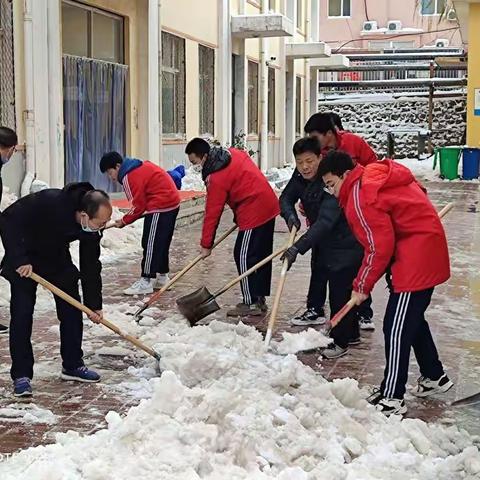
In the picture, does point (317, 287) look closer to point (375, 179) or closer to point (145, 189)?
point (145, 189)

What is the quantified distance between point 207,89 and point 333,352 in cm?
1357

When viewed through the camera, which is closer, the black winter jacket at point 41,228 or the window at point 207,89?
the black winter jacket at point 41,228

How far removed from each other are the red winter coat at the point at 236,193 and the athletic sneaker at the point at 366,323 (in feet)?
3.89

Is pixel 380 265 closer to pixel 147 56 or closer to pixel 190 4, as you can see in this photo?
pixel 147 56

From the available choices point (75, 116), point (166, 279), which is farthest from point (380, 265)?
point (75, 116)

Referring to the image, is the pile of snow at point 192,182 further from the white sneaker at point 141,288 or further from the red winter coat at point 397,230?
Answer: the red winter coat at point 397,230

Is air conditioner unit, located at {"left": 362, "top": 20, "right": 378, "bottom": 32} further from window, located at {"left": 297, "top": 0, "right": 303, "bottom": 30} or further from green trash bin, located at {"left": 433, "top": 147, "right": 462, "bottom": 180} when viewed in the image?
green trash bin, located at {"left": 433, "top": 147, "right": 462, "bottom": 180}

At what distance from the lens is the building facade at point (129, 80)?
10961 mm

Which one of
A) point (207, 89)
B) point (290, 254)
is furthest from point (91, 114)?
point (290, 254)

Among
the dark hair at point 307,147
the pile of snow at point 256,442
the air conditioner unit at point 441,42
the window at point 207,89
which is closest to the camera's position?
the pile of snow at point 256,442

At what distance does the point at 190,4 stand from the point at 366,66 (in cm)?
1862

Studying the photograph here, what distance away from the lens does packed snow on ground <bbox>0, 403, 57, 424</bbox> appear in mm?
4690

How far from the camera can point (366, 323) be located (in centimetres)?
685

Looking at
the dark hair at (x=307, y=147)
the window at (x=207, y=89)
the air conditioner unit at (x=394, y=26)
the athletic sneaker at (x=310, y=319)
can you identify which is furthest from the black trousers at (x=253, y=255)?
the air conditioner unit at (x=394, y=26)
